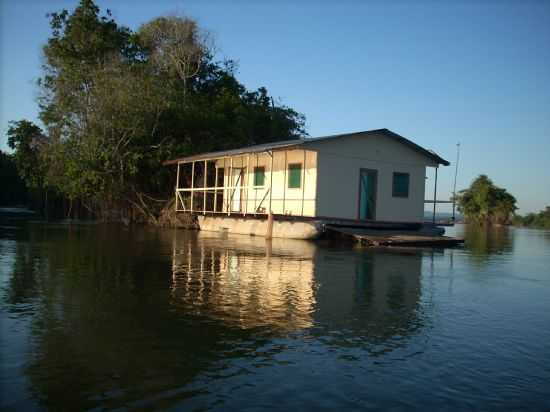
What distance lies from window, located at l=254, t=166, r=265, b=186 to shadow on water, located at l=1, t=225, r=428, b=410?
12316 millimetres

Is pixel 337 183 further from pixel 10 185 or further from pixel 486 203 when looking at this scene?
pixel 10 185

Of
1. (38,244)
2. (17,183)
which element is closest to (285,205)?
(38,244)

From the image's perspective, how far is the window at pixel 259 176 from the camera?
22997mm

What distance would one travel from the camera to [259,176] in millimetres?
23312

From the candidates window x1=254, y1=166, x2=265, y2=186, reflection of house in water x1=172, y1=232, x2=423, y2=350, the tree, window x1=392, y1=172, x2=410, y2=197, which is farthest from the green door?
the tree

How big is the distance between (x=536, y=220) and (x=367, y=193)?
4998 centimetres

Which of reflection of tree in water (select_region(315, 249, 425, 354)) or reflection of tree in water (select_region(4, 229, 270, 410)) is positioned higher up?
reflection of tree in water (select_region(315, 249, 425, 354))

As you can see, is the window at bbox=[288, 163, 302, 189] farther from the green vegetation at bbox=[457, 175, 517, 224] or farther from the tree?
the green vegetation at bbox=[457, 175, 517, 224]

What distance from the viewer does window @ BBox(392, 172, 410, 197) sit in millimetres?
20844

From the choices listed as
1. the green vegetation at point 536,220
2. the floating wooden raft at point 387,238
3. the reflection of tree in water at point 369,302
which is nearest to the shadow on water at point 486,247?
the floating wooden raft at point 387,238

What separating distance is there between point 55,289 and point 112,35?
28468 millimetres

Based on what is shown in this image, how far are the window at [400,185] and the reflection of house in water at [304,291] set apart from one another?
8693 millimetres

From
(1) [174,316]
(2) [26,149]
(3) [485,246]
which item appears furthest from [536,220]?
(1) [174,316]

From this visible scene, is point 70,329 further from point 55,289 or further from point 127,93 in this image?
point 127,93
